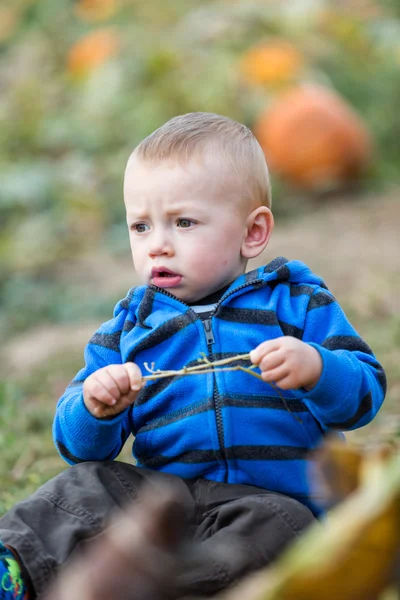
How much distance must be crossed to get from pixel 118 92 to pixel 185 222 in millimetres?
7407

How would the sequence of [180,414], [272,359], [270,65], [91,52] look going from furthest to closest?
[91,52]
[270,65]
[180,414]
[272,359]

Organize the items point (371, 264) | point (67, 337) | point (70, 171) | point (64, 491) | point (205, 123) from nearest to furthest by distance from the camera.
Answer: point (64, 491) → point (205, 123) → point (67, 337) → point (371, 264) → point (70, 171)

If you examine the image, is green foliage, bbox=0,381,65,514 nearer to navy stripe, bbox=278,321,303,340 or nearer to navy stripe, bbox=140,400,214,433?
navy stripe, bbox=140,400,214,433

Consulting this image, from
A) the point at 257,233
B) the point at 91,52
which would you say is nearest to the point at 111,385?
the point at 257,233

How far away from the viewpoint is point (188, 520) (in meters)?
2.09

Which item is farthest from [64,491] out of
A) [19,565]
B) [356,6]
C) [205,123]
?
[356,6]

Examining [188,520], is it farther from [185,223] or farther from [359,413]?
[185,223]

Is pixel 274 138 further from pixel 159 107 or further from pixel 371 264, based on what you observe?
pixel 371 264

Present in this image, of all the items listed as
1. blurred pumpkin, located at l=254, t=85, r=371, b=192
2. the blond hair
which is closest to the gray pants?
the blond hair

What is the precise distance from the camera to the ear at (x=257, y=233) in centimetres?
235

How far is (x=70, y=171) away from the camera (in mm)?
8430

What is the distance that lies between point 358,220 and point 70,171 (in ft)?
9.25

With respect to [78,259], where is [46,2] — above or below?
above

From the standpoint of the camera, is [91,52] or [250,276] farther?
[91,52]
